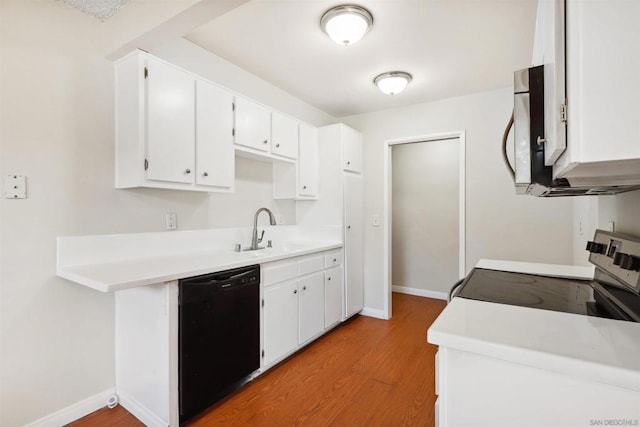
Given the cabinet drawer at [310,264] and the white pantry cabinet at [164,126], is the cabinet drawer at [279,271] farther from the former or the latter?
the white pantry cabinet at [164,126]

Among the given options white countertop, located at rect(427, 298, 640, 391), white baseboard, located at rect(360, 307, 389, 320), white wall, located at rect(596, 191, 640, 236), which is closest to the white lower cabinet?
white baseboard, located at rect(360, 307, 389, 320)

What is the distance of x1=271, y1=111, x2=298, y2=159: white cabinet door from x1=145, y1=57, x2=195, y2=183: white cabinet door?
0.80m

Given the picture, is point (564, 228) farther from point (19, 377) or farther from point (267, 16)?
point (19, 377)

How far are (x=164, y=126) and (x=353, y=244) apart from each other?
2226 millimetres

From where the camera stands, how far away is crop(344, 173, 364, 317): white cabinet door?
10.9 feet

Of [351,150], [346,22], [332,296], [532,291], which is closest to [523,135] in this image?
[532,291]

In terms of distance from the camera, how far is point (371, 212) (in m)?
3.66

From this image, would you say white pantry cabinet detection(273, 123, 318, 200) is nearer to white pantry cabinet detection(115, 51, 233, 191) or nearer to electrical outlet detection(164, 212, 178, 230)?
white pantry cabinet detection(115, 51, 233, 191)

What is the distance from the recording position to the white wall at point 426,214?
426cm

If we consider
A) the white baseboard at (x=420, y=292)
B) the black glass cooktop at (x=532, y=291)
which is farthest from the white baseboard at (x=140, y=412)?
the white baseboard at (x=420, y=292)

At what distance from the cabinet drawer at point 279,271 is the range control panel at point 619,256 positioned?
1.81 meters

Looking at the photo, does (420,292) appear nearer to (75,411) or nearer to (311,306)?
(311,306)

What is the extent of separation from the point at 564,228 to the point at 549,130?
262cm

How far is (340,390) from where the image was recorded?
2102 millimetres
